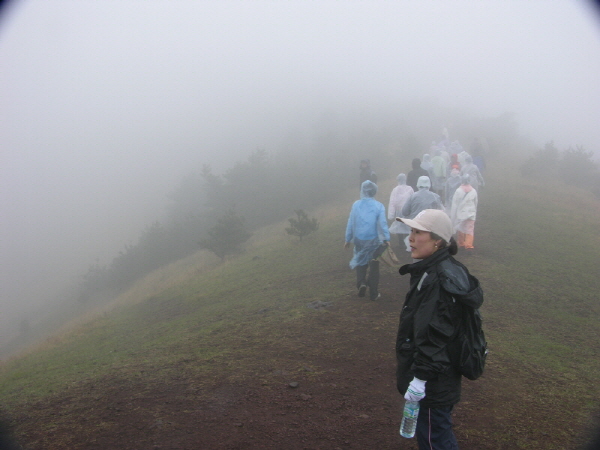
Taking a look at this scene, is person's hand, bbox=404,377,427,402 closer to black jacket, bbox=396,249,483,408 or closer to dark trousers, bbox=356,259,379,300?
black jacket, bbox=396,249,483,408

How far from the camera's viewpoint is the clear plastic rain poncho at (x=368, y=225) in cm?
686

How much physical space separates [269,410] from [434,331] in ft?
7.17

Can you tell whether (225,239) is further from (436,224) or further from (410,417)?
(410,417)

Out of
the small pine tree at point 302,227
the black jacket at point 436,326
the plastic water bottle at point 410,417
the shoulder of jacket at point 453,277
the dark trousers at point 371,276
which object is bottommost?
the small pine tree at point 302,227

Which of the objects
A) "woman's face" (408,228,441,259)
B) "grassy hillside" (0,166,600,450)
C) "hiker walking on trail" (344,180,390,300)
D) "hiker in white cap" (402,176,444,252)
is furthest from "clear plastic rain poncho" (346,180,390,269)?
"woman's face" (408,228,441,259)

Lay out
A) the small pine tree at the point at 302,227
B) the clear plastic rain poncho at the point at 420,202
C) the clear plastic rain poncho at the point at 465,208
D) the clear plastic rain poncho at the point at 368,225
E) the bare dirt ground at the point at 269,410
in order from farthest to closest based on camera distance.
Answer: the small pine tree at the point at 302,227
the clear plastic rain poncho at the point at 465,208
the clear plastic rain poncho at the point at 420,202
the clear plastic rain poncho at the point at 368,225
the bare dirt ground at the point at 269,410

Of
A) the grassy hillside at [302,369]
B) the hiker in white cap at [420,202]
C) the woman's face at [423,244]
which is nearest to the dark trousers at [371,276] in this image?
the grassy hillside at [302,369]

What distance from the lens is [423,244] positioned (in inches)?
105

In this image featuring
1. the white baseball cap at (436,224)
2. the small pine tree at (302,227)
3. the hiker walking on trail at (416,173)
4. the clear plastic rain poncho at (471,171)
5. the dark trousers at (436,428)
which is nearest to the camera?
the dark trousers at (436,428)

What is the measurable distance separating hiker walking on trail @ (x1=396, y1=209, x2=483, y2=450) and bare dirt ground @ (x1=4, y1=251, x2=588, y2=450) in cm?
111

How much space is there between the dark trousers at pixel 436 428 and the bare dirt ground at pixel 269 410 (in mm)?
956

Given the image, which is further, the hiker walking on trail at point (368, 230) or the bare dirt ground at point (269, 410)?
the hiker walking on trail at point (368, 230)

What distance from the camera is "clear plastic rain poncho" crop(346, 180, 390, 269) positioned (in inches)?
270

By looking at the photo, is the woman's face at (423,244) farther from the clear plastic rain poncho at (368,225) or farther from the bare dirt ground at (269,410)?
the clear plastic rain poncho at (368,225)
